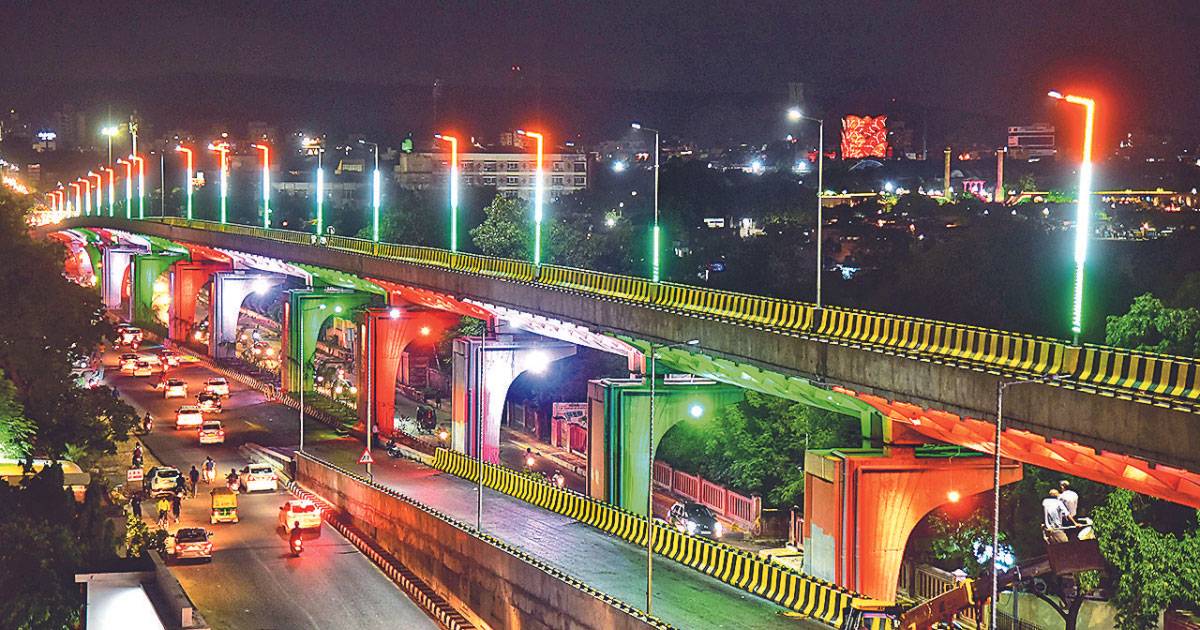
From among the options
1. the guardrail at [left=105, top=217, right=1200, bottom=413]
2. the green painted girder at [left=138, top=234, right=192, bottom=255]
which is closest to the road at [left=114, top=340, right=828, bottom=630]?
the guardrail at [left=105, top=217, right=1200, bottom=413]

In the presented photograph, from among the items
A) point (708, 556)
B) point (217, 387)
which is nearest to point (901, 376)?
point (708, 556)

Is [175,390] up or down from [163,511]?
down

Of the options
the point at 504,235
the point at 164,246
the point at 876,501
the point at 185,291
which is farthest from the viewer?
the point at 164,246

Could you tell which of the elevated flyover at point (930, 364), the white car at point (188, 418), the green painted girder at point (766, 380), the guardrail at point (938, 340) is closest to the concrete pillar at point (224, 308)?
the white car at point (188, 418)

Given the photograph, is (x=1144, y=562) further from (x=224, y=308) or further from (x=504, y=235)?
(x=224, y=308)

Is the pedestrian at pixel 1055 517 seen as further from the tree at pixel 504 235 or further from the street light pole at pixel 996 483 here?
the tree at pixel 504 235

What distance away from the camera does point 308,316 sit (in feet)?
278

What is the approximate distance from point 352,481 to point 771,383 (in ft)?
67.1

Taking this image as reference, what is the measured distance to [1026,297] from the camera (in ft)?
212

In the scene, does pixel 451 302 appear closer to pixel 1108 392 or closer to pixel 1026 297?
pixel 1026 297

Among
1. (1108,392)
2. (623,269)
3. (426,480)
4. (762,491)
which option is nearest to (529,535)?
(426,480)

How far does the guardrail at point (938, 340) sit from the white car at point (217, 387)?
35.2m

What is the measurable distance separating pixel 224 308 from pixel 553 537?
2724 inches

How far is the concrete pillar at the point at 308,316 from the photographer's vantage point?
8462 cm
